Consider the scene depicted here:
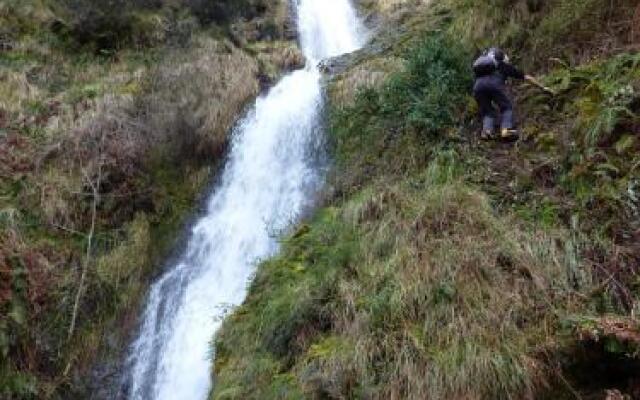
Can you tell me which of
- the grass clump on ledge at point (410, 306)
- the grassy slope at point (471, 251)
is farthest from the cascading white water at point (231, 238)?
the grass clump on ledge at point (410, 306)

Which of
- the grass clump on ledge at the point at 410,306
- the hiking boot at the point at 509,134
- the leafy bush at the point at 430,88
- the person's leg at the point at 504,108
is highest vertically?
the leafy bush at the point at 430,88

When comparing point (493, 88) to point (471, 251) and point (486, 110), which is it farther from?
point (471, 251)

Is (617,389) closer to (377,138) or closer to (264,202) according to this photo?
(377,138)

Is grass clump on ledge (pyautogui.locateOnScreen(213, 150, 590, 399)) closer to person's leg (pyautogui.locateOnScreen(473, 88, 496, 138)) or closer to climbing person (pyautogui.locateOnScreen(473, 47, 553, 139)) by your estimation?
person's leg (pyautogui.locateOnScreen(473, 88, 496, 138))

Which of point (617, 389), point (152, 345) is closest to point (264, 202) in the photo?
point (152, 345)

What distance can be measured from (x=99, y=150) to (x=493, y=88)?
6739mm

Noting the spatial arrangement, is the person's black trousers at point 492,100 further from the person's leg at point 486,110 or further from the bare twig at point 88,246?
the bare twig at point 88,246

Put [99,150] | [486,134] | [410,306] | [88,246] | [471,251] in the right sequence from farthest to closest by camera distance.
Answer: [99,150] → [88,246] → [486,134] → [471,251] → [410,306]

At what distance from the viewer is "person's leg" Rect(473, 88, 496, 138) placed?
8.07 metres

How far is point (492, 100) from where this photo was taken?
8.30 metres

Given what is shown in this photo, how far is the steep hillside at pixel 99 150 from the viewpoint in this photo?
909 cm

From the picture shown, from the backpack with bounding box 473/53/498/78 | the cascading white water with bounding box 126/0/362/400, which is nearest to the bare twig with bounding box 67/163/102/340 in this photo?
the cascading white water with bounding box 126/0/362/400

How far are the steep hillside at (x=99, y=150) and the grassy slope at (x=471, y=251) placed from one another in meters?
2.81

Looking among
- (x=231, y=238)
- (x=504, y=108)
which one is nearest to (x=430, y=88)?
(x=504, y=108)
